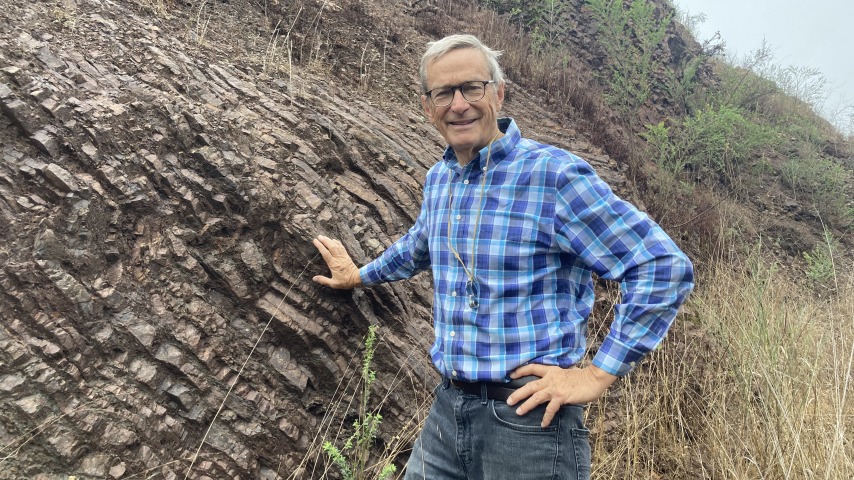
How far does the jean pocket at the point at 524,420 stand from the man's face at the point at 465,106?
975 mm

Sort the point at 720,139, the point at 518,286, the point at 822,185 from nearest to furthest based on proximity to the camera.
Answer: the point at 518,286, the point at 720,139, the point at 822,185

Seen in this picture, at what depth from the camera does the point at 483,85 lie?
6.38 feet

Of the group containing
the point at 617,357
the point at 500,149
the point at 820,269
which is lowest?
the point at 820,269

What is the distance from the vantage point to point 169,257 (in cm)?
269

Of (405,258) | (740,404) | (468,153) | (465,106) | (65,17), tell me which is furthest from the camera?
Answer: (740,404)

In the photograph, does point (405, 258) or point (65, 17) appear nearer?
point (405, 258)

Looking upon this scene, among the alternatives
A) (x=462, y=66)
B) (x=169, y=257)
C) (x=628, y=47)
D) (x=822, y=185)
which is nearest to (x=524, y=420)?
(x=462, y=66)

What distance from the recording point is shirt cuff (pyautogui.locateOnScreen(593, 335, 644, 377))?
170cm

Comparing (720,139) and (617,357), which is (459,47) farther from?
(720,139)

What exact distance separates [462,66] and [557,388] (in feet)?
3.90

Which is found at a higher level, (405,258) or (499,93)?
(499,93)

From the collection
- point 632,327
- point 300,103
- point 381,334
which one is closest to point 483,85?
point 632,327

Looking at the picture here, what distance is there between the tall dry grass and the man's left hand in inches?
53.6

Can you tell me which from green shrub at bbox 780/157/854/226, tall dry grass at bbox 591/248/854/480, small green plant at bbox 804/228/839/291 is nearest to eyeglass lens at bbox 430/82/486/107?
tall dry grass at bbox 591/248/854/480
